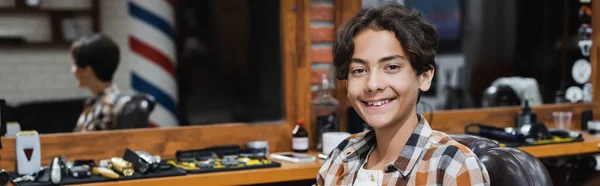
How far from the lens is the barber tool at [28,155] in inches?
107

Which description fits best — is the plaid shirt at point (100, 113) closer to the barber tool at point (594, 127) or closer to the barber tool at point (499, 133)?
the barber tool at point (499, 133)

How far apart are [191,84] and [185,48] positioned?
0.30 metres

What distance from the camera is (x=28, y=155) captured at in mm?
2740

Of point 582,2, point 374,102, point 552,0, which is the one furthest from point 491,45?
point 374,102

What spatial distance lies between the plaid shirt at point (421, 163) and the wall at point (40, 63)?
456cm

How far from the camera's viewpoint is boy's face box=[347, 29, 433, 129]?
167cm

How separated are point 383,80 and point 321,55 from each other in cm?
173

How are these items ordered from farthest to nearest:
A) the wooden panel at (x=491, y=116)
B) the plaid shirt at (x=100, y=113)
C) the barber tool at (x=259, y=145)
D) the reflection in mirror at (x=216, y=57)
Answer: the reflection in mirror at (x=216, y=57) → the wooden panel at (x=491, y=116) → the plaid shirt at (x=100, y=113) → the barber tool at (x=259, y=145)

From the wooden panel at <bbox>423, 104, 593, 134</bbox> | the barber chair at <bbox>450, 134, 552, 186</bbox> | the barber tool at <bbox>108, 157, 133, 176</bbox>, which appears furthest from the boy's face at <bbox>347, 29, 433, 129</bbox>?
the wooden panel at <bbox>423, 104, 593, 134</bbox>

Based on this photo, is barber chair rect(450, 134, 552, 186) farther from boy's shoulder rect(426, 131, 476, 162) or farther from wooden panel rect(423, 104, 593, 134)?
wooden panel rect(423, 104, 593, 134)

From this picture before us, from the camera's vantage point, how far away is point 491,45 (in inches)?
197

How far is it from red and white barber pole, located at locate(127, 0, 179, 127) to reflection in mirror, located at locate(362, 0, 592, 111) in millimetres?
1656

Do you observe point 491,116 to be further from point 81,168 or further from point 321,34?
point 81,168

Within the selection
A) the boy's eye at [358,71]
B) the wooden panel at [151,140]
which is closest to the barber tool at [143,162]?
the wooden panel at [151,140]
